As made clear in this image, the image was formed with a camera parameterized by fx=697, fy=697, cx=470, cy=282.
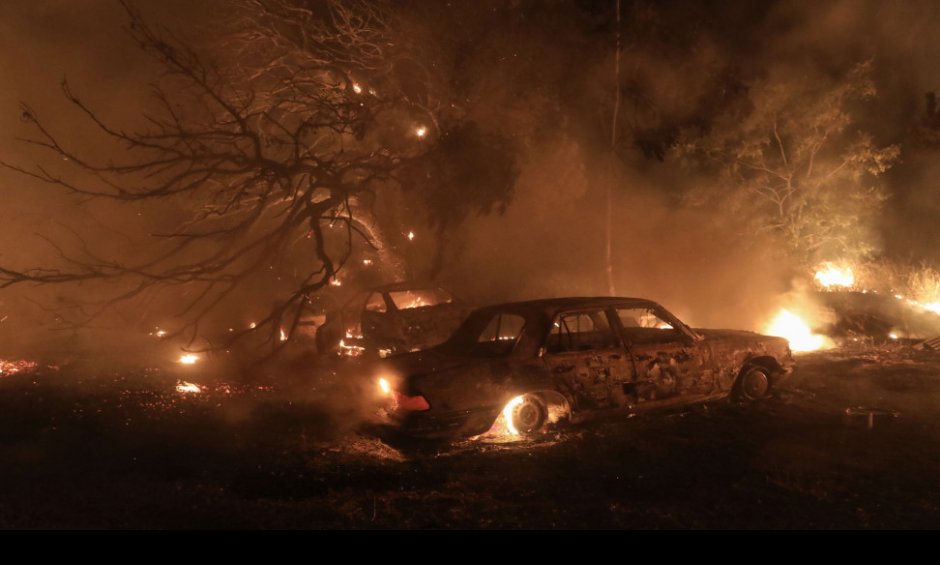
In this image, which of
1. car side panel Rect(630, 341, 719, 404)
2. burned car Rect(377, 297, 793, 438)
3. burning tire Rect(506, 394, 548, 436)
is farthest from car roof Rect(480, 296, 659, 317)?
burning tire Rect(506, 394, 548, 436)

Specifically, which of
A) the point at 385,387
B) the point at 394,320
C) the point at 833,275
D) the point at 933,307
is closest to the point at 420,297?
the point at 394,320

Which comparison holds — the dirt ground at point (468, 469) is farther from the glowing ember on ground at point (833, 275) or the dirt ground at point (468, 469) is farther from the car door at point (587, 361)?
the glowing ember on ground at point (833, 275)

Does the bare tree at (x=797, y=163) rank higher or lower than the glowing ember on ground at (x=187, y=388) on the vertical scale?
higher

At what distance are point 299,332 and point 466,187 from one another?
4976 millimetres

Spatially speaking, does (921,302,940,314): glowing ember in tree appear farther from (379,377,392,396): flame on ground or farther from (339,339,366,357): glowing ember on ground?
(379,377,392,396): flame on ground

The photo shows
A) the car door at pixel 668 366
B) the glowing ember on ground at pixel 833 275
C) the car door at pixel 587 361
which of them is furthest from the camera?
the glowing ember on ground at pixel 833 275

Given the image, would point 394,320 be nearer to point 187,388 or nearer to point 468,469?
point 187,388

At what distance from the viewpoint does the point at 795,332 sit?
542 inches

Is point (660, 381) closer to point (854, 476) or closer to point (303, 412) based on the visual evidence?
point (854, 476)

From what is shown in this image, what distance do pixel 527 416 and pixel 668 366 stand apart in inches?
60.4

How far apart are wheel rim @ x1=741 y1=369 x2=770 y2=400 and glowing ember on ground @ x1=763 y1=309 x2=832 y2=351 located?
18.0ft

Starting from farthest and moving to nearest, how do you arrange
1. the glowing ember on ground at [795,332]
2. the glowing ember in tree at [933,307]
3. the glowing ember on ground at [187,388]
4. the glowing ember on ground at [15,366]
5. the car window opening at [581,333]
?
1. the glowing ember in tree at [933,307]
2. the glowing ember on ground at [795,332]
3. the glowing ember on ground at [15,366]
4. the glowing ember on ground at [187,388]
5. the car window opening at [581,333]

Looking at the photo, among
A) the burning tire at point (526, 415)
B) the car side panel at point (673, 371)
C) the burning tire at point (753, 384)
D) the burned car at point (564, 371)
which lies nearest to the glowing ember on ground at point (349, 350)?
the burned car at point (564, 371)

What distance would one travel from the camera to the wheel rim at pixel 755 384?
726 centimetres
